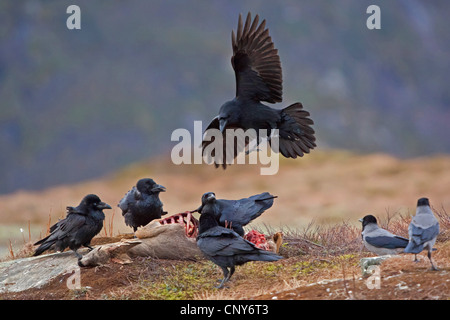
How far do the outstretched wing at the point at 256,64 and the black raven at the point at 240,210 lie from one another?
74.1 inches

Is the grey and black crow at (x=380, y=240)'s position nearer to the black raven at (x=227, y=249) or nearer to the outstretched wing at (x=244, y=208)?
the outstretched wing at (x=244, y=208)

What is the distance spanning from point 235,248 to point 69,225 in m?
2.86

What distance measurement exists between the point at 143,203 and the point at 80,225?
1.21m

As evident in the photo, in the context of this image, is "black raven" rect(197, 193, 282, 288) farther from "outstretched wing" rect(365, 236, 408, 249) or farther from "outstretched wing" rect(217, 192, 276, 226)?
"outstretched wing" rect(365, 236, 408, 249)

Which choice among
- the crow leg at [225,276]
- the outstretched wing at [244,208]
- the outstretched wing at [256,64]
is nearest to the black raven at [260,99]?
the outstretched wing at [256,64]

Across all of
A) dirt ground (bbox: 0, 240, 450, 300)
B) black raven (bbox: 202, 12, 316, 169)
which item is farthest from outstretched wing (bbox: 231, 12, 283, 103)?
dirt ground (bbox: 0, 240, 450, 300)

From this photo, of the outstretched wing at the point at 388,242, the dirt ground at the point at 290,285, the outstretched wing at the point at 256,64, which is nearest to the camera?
the dirt ground at the point at 290,285

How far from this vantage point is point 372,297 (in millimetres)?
6070

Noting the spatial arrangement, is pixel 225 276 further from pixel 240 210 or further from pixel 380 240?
pixel 380 240

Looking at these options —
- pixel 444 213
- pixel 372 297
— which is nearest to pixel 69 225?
pixel 372 297

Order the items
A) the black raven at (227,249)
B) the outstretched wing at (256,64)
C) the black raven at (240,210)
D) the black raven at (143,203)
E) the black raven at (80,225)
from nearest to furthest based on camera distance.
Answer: the black raven at (227,249)
the black raven at (240,210)
the black raven at (80,225)
the outstretched wing at (256,64)
the black raven at (143,203)

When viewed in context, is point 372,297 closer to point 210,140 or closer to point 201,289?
point 201,289

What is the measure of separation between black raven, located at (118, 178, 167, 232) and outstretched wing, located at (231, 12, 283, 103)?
6.70 feet

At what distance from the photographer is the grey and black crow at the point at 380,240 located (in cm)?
745
